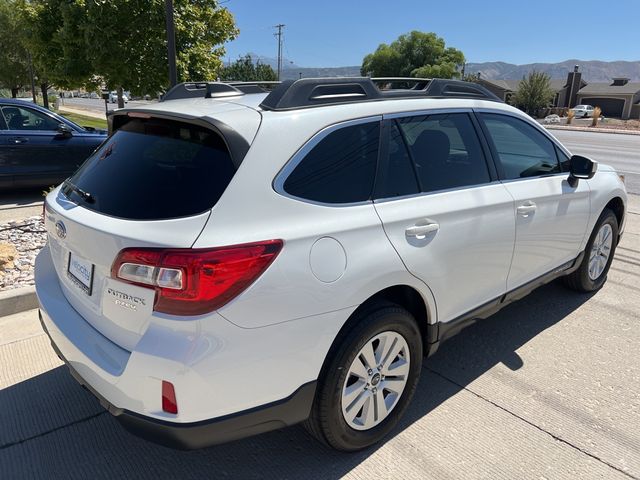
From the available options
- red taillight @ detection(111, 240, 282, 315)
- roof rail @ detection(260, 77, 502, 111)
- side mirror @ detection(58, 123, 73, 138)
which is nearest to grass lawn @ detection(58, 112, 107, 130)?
side mirror @ detection(58, 123, 73, 138)

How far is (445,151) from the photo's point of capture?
10.1 ft

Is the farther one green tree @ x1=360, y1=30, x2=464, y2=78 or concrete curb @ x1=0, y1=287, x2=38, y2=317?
green tree @ x1=360, y1=30, x2=464, y2=78

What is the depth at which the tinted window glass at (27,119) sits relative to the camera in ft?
25.7

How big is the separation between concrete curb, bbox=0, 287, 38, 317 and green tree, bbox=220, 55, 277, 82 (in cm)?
4419

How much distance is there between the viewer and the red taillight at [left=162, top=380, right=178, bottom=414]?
1.91 meters

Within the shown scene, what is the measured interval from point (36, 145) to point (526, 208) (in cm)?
755

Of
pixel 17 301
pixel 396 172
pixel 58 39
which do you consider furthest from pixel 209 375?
pixel 58 39

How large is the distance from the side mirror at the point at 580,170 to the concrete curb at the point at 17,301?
4.37 meters

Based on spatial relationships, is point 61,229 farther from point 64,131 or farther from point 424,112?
point 64,131

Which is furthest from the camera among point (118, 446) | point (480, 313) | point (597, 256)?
point (597, 256)

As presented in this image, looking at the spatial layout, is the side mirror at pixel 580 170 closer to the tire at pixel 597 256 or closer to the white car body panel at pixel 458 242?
the tire at pixel 597 256

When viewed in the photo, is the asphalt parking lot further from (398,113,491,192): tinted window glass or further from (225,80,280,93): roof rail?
(225,80,280,93): roof rail

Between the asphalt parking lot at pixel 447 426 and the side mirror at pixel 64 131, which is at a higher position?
the side mirror at pixel 64 131

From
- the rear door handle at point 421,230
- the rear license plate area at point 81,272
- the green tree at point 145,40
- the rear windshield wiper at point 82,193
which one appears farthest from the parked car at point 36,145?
the rear door handle at point 421,230
